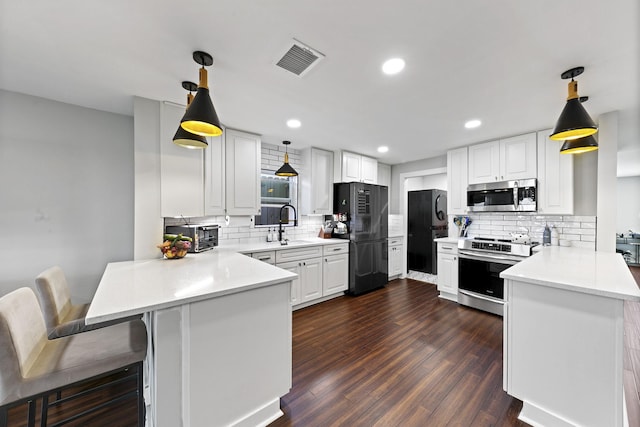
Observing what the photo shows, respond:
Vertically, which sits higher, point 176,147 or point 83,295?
point 176,147

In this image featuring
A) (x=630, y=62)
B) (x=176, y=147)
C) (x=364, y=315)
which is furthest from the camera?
(x=364, y=315)

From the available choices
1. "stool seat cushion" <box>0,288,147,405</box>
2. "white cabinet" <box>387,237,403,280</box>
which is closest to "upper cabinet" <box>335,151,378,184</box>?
"white cabinet" <box>387,237,403,280</box>

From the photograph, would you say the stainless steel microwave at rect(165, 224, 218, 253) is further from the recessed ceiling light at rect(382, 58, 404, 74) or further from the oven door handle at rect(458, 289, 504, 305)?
the oven door handle at rect(458, 289, 504, 305)

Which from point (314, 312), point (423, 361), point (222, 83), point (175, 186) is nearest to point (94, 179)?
point (175, 186)

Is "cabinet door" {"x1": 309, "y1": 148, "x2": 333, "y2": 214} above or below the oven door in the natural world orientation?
above

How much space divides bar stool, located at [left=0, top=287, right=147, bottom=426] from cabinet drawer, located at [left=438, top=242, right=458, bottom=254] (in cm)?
387

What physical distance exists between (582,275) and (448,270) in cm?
227

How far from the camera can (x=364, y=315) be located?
3199 mm

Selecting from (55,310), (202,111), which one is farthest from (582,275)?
(55,310)

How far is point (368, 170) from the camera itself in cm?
461

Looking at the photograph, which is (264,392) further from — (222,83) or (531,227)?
(531,227)

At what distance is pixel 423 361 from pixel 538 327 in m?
1.01

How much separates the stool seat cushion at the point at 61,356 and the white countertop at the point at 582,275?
7.82 ft

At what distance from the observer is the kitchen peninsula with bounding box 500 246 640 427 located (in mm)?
1312
